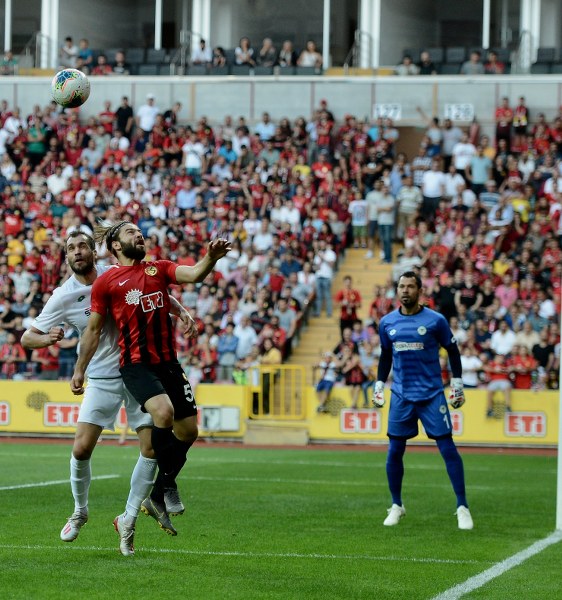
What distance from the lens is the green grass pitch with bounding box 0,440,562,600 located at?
7.69m

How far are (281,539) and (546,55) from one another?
2503 centimetres

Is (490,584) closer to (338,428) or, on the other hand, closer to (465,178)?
(338,428)

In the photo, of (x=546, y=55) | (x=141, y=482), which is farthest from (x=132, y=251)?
(x=546, y=55)

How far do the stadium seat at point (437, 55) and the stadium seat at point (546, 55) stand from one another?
2558mm

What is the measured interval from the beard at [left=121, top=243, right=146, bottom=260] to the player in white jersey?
57cm

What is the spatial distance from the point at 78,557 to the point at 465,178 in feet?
69.3

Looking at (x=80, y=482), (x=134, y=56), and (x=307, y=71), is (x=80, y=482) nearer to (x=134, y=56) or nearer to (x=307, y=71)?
(x=307, y=71)

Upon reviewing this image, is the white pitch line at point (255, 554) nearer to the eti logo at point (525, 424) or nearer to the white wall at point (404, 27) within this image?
the eti logo at point (525, 424)

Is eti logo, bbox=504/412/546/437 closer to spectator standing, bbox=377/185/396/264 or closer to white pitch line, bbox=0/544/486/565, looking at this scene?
spectator standing, bbox=377/185/396/264

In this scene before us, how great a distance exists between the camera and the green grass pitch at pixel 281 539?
25.2 feet

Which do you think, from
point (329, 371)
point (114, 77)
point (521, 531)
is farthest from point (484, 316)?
point (114, 77)

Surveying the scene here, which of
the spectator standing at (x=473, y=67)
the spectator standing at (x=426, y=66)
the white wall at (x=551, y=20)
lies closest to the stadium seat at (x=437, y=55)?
the spectator standing at (x=426, y=66)

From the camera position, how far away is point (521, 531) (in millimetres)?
10836

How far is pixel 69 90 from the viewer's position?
1120 cm
